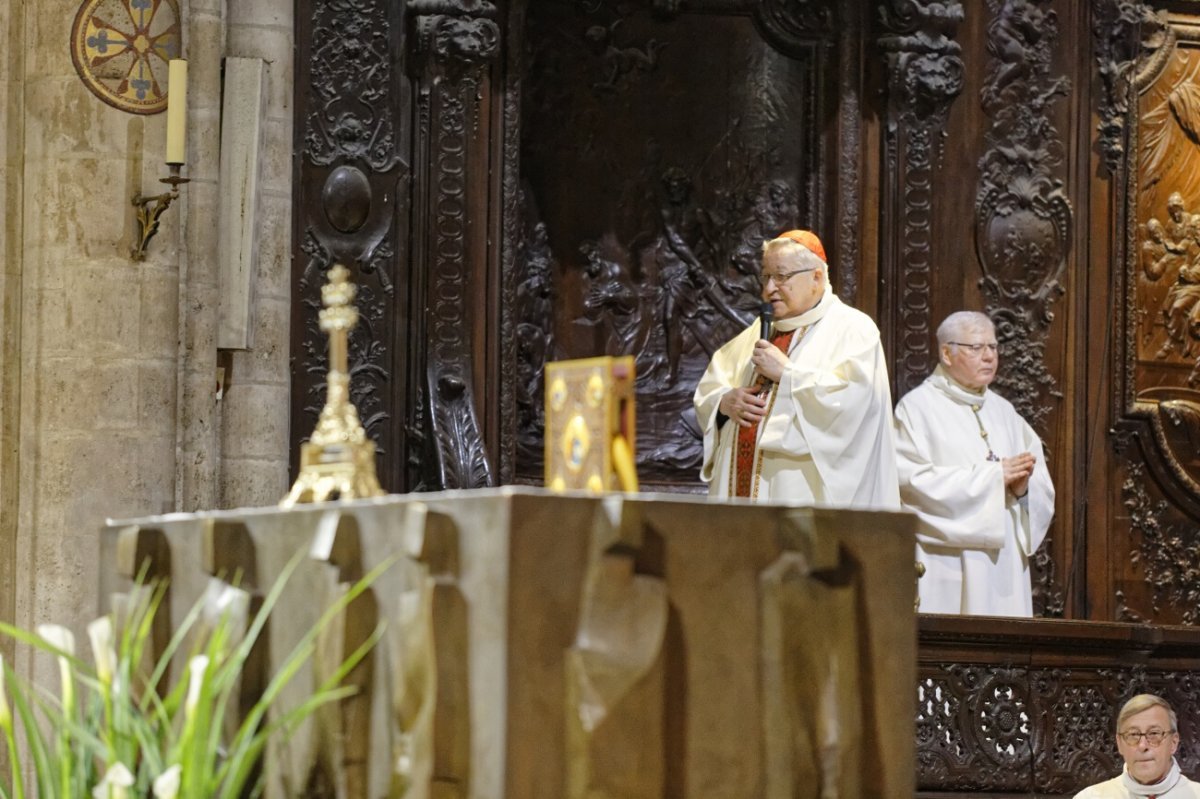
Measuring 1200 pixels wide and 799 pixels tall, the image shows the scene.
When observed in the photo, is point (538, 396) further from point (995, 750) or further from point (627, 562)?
point (627, 562)

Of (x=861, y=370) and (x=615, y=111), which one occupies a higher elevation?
(x=615, y=111)

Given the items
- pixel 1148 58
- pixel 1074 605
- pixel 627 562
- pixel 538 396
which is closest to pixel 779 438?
pixel 538 396

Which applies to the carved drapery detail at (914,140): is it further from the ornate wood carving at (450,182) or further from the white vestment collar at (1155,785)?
the white vestment collar at (1155,785)

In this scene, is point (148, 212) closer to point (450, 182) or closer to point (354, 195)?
point (354, 195)

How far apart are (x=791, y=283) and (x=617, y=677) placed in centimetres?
493

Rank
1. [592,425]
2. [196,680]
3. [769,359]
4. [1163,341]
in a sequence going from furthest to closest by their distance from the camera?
[1163,341]
[769,359]
[592,425]
[196,680]

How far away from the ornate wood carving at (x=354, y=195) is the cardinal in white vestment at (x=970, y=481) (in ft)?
7.15

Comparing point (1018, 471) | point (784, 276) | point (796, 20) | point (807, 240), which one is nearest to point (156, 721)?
point (784, 276)

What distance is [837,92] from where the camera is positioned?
9781 millimetres

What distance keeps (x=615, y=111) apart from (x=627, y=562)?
22.2 feet

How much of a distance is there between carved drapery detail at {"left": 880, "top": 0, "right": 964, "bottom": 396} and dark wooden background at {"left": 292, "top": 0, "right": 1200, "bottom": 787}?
0.01 m

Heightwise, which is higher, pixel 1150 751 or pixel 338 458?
pixel 338 458

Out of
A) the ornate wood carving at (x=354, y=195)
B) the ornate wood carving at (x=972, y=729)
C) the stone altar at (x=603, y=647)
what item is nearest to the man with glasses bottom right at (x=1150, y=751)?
the ornate wood carving at (x=972, y=729)

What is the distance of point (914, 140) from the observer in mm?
9750
